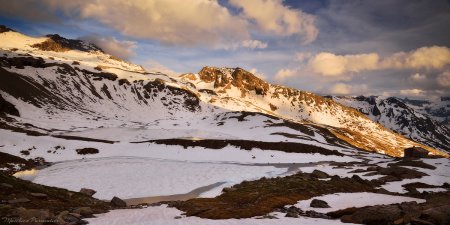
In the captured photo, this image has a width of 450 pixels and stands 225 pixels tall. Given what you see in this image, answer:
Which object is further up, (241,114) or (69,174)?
(241,114)

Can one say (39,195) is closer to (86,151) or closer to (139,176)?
(139,176)

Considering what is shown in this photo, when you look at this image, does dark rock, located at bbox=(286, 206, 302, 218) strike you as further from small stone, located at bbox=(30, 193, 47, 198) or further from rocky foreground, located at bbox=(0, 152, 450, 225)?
small stone, located at bbox=(30, 193, 47, 198)

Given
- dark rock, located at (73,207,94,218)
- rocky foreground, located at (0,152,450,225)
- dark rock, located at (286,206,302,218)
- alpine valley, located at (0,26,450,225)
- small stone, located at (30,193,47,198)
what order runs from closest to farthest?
rocky foreground, located at (0,152,450,225) < alpine valley, located at (0,26,450,225) < dark rock, located at (73,207,94,218) < dark rock, located at (286,206,302,218) < small stone, located at (30,193,47,198)

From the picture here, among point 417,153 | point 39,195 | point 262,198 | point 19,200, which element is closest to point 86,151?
point 39,195

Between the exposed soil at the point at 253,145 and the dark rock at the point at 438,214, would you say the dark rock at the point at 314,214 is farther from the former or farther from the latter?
the exposed soil at the point at 253,145

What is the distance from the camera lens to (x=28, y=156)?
67.6 metres

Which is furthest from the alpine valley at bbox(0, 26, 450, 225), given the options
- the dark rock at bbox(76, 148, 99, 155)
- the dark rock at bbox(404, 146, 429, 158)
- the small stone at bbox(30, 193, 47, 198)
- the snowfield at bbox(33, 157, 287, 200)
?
the dark rock at bbox(404, 146, 429, 158)

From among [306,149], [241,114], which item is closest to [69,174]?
[306,149]

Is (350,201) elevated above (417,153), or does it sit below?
below

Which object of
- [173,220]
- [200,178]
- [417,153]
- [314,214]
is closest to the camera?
[173,220]

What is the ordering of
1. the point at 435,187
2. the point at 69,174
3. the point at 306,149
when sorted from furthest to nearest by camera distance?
the point at 306,149 → the point at 69,174 → the point at 435,187

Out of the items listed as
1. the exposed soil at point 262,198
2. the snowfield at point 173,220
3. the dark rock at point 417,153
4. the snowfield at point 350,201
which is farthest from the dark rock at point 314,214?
the dark rock at point 417,153

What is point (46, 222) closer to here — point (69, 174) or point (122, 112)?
point (69, 174)

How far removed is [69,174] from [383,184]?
50277 mm
